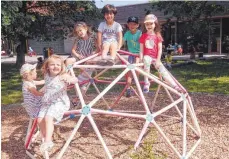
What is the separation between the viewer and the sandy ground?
15.5 ft

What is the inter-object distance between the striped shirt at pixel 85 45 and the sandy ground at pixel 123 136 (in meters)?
1.31

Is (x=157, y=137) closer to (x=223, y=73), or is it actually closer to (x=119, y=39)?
(x=119, y=39)

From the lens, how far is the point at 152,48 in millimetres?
5203

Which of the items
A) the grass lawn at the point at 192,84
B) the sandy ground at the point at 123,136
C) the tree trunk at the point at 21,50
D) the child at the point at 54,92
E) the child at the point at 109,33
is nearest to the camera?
the child at the point at 54,92

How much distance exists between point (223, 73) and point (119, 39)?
8.30m

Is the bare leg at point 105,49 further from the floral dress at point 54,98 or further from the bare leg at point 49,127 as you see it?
the bare leg at point 49,127

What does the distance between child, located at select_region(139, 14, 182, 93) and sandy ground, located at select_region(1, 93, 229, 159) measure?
2.84 feet

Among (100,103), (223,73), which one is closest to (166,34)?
(223,73)

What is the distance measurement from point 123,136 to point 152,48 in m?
1.45

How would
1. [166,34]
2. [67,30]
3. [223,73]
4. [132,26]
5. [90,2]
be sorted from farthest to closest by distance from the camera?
[166,34]
[67,30]
[90,2]
[223,73]
[132,26]

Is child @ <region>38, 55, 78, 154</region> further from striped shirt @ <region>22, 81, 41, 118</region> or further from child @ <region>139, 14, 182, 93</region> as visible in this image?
child @ <region>139, 14, 182, 93</region>

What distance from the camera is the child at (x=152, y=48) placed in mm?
5074

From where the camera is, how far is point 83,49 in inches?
235

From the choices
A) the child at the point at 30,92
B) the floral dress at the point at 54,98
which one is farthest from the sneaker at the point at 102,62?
the child at the point at 30,92
